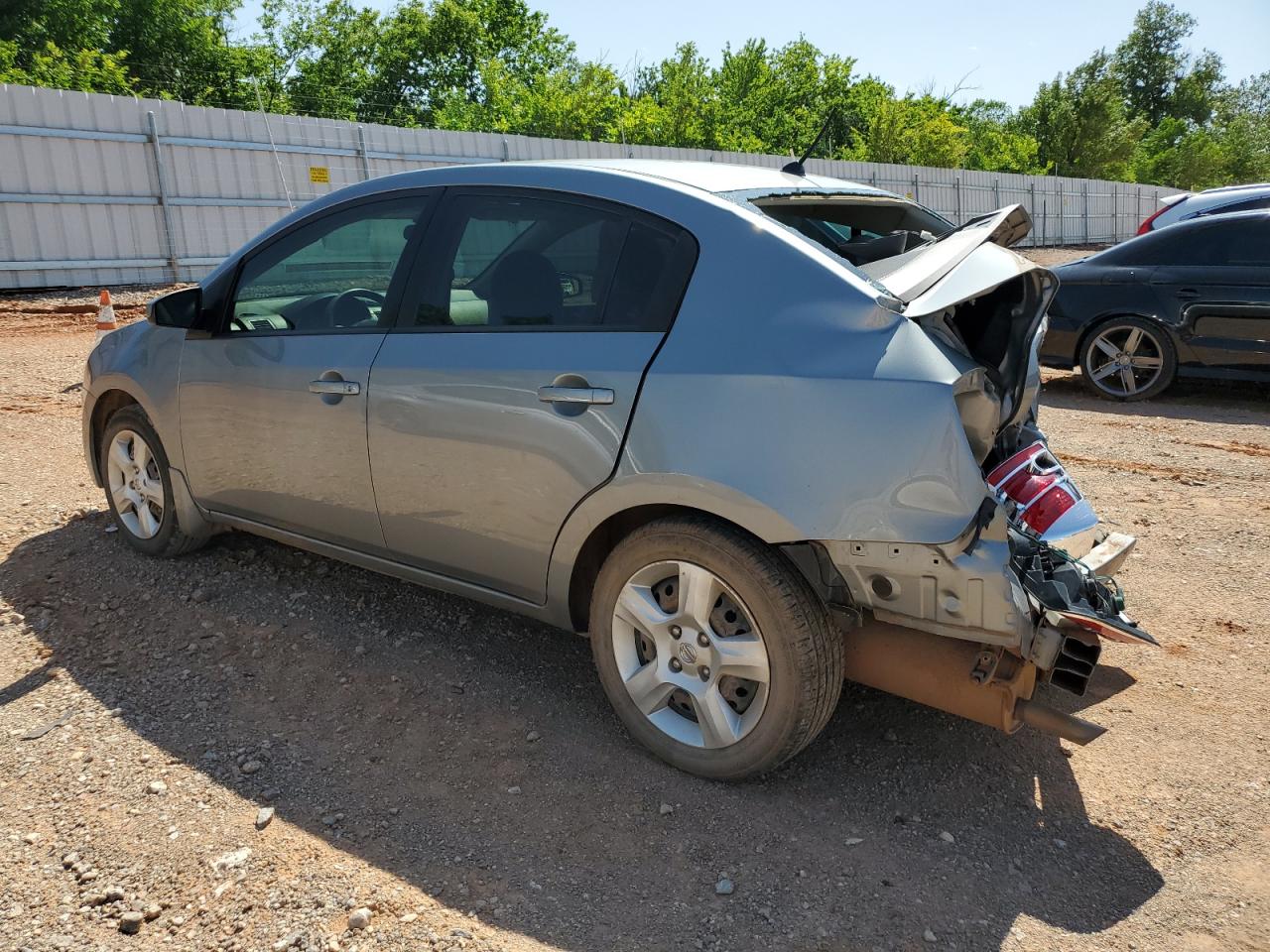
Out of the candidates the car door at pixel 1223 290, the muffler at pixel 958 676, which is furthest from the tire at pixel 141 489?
the car door at pixel 1223 290

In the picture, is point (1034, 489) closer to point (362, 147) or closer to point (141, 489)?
point (141, 489)

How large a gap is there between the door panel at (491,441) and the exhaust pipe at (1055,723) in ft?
4.37

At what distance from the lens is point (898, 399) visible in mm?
2590

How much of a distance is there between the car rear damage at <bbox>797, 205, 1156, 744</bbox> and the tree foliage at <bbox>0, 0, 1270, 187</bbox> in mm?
28715

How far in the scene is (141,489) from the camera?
4.63m

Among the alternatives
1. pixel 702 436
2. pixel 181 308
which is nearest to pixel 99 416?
pixel 181 308

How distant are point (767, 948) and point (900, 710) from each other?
4.20 feet

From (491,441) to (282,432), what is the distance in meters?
→ 1.09

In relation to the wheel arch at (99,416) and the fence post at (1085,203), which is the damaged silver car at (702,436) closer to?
the wheel arch at (99,416)

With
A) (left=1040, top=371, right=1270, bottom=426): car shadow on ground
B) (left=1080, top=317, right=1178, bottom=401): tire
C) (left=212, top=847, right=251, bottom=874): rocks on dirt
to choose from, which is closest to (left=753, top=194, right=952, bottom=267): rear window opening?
(left=212, top=847, right=251, bottom=874): rocks on dirt

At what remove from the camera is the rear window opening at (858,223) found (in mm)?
3217

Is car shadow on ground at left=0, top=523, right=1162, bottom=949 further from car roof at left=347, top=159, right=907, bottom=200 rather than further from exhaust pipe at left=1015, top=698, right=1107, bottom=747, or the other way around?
car roof at left=347, top=159, right=907, bottom=200

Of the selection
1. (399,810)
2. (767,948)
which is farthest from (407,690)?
(767,948)

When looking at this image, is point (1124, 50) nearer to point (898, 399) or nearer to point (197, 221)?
point (197, 221)
